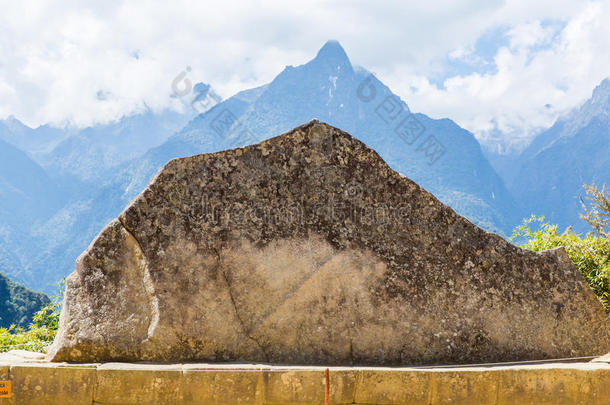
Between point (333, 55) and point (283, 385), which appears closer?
point (283, 385)

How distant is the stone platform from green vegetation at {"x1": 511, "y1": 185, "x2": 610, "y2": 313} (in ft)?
9.99

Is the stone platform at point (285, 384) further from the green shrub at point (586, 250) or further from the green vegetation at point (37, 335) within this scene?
the green vegetation at point (37, 335)

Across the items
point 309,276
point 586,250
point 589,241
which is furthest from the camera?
point 589,241

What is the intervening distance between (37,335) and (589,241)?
8919 mm

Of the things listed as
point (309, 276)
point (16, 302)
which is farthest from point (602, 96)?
point (309, 276)

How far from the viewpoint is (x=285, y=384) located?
408cm

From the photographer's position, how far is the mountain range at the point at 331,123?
115m

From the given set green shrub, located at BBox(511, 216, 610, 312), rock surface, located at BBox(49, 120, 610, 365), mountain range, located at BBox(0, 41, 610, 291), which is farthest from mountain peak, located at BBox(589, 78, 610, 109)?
rock surface, located at BBox(49, 120, 610, 365)

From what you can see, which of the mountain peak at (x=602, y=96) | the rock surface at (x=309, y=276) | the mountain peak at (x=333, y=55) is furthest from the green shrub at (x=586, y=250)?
the mountain peak at (x=333, y=55)

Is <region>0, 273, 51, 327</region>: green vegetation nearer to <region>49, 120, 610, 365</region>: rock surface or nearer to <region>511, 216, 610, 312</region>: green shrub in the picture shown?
<region>511, 216, 610, 312</region>: green shrub

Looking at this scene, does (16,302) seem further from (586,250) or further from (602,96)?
(602,96)

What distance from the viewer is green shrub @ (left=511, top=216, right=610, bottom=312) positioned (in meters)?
7.67

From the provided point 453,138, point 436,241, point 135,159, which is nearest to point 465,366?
point 436,241

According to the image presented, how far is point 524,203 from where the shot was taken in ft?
421
